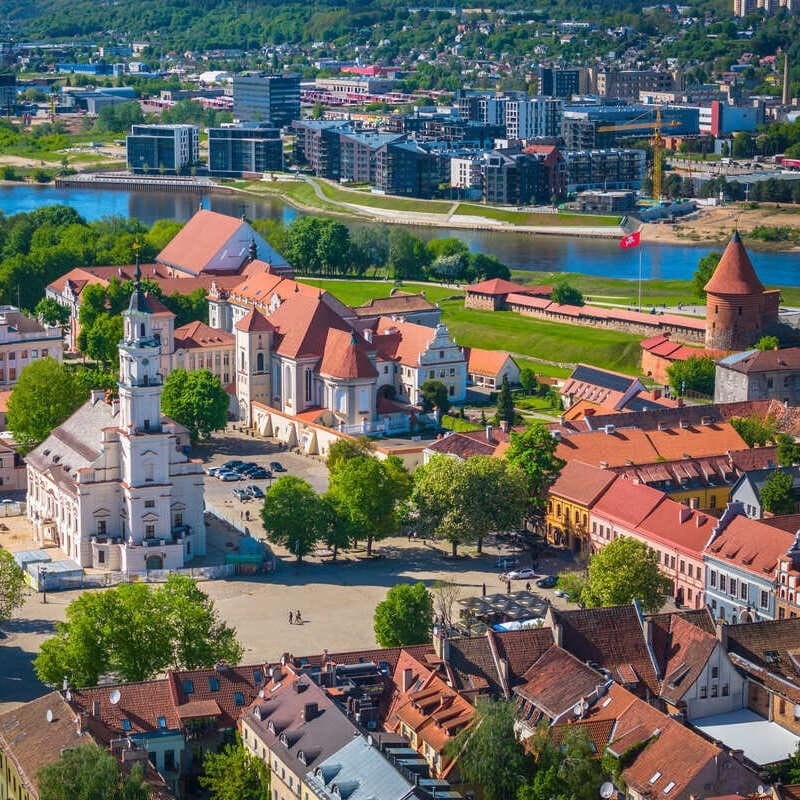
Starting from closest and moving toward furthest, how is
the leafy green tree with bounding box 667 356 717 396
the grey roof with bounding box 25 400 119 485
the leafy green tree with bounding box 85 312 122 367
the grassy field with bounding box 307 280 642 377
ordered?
the grey roof with bounding box 25 400 119 485 < the leafy green tree with bounding box 667 356 717 396 < the leafy green tree with bounding box 85 312 122 367 < the grassy field with bounding box 307 280 642 377

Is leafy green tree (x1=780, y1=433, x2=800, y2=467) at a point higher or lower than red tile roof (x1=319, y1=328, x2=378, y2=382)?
lower

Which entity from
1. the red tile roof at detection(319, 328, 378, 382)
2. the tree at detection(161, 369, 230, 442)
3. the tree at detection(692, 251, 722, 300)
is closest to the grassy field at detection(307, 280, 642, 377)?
the tree at detection(692, 251, 722, 300)

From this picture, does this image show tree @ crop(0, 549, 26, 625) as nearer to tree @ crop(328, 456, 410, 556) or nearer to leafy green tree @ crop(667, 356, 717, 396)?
tree @ crop(328, 456, 410, 556)

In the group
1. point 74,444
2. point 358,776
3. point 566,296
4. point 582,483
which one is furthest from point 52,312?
point 358,776

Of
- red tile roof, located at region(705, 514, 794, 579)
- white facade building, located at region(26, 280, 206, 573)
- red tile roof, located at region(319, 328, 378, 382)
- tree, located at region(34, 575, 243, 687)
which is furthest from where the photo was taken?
red tile roof, located at region(319, 328, 378, 382)

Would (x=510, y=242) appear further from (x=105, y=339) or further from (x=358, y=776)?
(x=358, y=776)

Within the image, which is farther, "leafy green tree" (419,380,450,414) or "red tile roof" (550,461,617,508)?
"leafy green tree" (419,380,450,414)

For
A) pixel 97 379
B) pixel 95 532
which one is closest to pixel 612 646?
pixel 95 532
